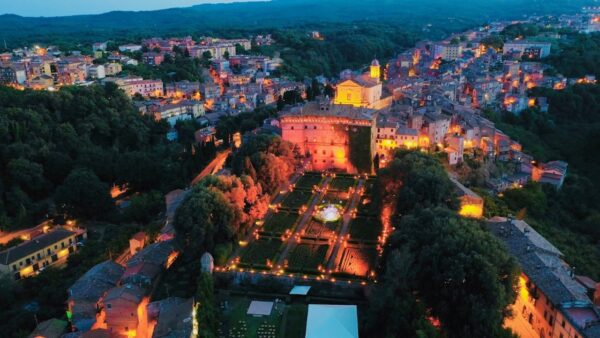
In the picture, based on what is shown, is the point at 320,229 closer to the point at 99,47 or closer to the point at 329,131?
the point at 329,131

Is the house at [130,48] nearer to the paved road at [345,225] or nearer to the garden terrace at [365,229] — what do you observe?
the paved road at [345,225]

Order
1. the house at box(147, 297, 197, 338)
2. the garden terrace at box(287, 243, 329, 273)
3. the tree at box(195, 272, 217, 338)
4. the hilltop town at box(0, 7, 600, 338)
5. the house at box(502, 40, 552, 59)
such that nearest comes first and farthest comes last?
the tree at box(195, 272, 217, 338), the house at box(147, 297, 197, 338), the hilltop town at box(0, 7, 600, 338), the garden terrace at box(287, 243, 329, 273), the house at box(502, 40, 552, 59)

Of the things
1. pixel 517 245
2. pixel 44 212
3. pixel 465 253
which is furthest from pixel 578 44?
pixel 44 212

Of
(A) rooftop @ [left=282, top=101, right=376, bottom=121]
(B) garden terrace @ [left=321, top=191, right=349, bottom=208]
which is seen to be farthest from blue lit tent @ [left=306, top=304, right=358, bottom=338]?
(A) rooftop @ [left=282, top=101, right=376, bottom=121]

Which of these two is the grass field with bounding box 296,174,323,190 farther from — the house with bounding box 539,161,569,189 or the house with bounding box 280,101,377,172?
the house with bounding box 539,161,569,189

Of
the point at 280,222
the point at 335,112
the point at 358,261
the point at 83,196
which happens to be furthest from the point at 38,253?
the point at 335,112
